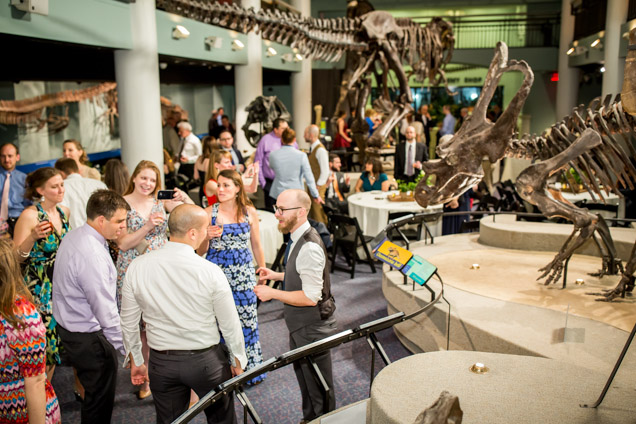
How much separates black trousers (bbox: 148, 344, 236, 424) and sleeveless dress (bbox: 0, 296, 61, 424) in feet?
1.83

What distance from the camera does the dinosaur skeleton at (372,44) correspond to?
946 cm

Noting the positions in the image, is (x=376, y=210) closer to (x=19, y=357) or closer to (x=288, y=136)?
(x=288, y=136)

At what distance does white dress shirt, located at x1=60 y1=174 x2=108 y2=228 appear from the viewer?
523 cm

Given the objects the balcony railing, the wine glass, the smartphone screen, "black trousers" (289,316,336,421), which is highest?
the balcony railing

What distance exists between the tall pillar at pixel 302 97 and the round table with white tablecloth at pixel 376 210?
342 inches

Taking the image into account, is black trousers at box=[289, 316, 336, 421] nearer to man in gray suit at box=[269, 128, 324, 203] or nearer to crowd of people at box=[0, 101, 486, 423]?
crowd of people at box=[0, 101, 486, 423]

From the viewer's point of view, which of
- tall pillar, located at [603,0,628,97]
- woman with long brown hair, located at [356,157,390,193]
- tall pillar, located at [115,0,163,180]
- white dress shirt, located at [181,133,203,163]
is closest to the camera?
tall pillar, located at [115,0,163,180]

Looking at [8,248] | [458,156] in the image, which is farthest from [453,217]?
[8,248]

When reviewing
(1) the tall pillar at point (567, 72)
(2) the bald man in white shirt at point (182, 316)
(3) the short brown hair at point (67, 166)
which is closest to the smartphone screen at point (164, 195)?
(2) the bald man in white shirt at point (182, 316)

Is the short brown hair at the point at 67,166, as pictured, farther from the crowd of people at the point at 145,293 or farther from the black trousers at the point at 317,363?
the black trousers at the point at 317,363

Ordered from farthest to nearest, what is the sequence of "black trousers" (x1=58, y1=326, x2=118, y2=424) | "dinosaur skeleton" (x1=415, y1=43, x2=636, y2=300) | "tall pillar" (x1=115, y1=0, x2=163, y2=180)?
1. "tall pillar" (x1=115, y1=0, x2=163, y2=180)
2. "dinosaur skeleton" (x1=415, y1=43, x2=636, y2=300)
3. "black trousers" (x1=58, y1=326, x2=118, y2=424)

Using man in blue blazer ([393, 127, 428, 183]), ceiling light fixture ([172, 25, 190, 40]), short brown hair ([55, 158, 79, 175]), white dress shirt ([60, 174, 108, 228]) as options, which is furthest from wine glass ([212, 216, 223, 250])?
ceiling light fixture ([172, 25, 190, 40])

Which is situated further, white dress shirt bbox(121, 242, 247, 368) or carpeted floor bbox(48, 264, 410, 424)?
carpeted floor bbox(48, 264, 410, 424)

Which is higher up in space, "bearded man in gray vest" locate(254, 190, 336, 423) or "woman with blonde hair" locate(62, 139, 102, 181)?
"woman with blonde hair" locate(62, 139, 102, 181)
